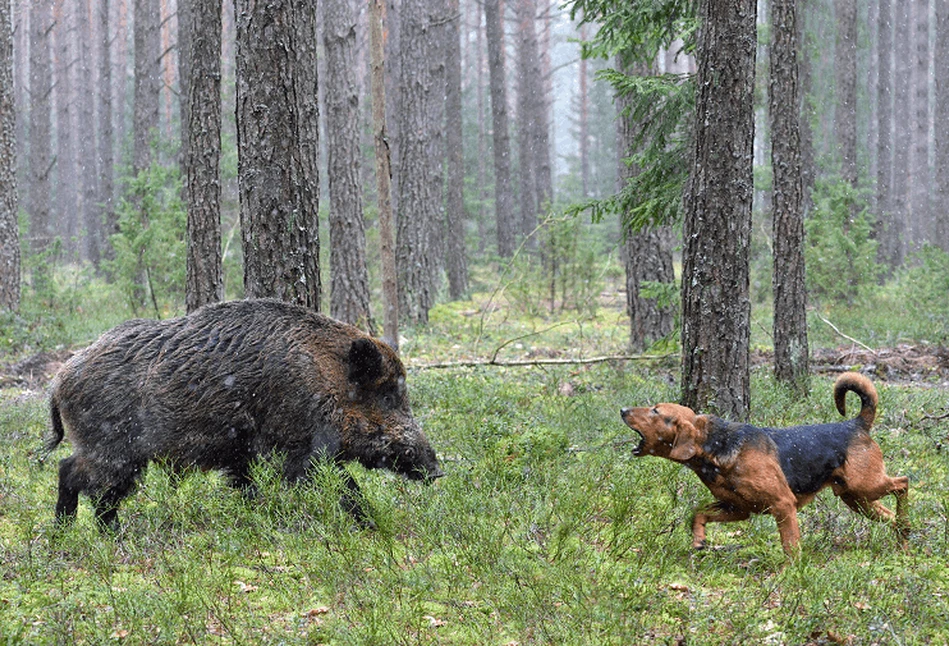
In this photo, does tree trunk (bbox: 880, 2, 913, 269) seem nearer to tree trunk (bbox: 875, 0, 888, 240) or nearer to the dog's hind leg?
tree trunk (bbox: 875, 0, 888, 240)

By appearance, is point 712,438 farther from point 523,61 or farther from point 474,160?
point 474,160

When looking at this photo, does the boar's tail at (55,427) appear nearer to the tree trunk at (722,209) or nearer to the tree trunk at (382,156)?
the tree trunk at (722,209)

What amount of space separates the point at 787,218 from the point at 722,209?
3.69 metres

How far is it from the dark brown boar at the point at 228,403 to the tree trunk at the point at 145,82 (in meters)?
22.3

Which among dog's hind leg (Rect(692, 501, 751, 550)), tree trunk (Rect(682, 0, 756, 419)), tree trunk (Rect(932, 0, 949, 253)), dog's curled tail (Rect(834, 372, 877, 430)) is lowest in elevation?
dog's hind leg (Rect(692, 501, 751, 550))

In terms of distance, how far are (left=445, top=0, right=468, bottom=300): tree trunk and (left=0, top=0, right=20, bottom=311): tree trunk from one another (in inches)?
462

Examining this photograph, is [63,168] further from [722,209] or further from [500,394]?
[722,209]

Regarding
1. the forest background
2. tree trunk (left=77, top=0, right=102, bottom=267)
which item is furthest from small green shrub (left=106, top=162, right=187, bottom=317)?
tree trunk (left=77, top=0, right=102, bottom=267)

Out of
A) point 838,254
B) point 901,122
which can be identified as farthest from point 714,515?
point 901,122

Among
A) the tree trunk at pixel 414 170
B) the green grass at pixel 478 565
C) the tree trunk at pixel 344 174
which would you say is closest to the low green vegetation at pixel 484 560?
the green grass at pixel 478 565

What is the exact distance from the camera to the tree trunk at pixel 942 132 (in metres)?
26.7

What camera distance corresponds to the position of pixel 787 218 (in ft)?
36.1

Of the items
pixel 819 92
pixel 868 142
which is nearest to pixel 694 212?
pixel 819 92

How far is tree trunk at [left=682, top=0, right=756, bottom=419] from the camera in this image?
775 cm
